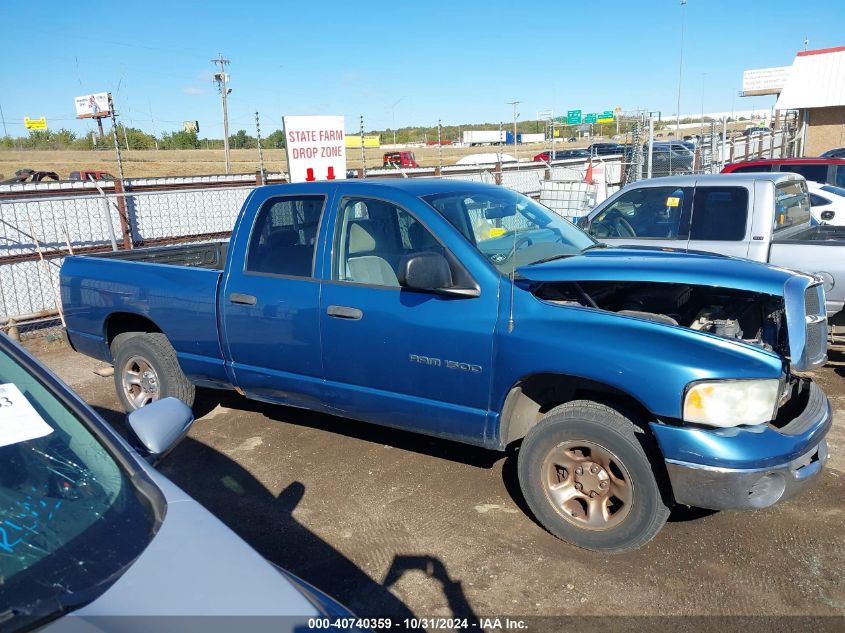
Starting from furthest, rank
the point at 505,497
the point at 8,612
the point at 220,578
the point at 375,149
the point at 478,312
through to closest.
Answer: the point at 375,149 < the point at 505,497 < the point at 478,312 < the point at 220,578 < the point at 8,612

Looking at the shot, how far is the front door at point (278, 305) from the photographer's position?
455cm

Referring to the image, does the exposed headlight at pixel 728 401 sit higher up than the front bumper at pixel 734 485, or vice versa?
the exposed headlight at pixel 728 401

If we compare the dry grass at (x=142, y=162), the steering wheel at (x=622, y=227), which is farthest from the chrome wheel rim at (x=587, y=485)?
the dry grass at (x=142, y=162)

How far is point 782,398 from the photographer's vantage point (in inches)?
146

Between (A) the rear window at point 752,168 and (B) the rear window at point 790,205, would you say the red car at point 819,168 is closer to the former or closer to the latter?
(A) the rear window at point 752,168

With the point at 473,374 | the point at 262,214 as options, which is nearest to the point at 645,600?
the point at 473,374

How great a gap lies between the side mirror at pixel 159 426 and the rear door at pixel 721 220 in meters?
5.42

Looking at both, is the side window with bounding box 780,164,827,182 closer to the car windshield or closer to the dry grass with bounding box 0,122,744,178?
the car windshield

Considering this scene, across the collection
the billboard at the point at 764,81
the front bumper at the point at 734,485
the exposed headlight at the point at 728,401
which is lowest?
the front bumper at the point at 734,485

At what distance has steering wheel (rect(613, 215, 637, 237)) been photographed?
7385mm

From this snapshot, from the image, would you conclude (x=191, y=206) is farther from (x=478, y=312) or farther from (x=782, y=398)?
(x=782, y=398)

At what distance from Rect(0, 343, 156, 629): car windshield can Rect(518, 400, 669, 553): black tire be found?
2218 mm

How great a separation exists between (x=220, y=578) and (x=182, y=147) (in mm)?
65551

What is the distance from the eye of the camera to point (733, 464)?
322cm
